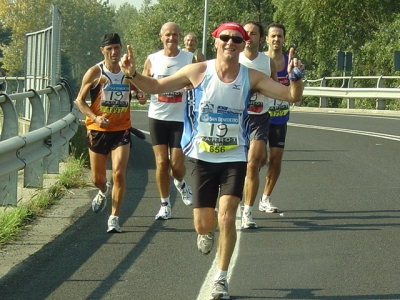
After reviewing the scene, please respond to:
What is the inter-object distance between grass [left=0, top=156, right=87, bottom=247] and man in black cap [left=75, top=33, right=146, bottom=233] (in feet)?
3.01

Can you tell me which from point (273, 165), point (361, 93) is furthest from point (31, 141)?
point (361, 93)

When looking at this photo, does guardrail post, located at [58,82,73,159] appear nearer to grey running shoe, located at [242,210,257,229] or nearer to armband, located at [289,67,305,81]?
grey running shoe, located at [242,210,257,229]

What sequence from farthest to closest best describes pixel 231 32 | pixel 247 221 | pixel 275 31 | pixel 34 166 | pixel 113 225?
pixel 34 166 → pixel 275 31 → pixel 247 221 → pixel 113 225 → pixel 231 32

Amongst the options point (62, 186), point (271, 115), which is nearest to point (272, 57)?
point (271, 115)

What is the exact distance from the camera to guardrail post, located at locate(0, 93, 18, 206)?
383 inches

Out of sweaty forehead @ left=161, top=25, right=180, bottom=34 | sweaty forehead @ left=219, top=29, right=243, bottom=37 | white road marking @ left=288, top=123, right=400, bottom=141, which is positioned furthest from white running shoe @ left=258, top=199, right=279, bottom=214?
white road marking @ left=288, top=123, right=400, bottom=141

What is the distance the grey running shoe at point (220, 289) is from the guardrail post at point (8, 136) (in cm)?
368

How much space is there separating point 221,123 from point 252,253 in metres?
1.76

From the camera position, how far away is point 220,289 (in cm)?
673

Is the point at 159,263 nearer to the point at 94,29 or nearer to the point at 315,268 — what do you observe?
the point at 315,268

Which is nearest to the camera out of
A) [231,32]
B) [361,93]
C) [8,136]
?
[231,32]

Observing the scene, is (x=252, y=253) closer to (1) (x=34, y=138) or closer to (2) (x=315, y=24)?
(1) (x=34, y=138)

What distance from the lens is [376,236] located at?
30.3 feet

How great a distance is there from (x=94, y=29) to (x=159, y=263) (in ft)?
459
